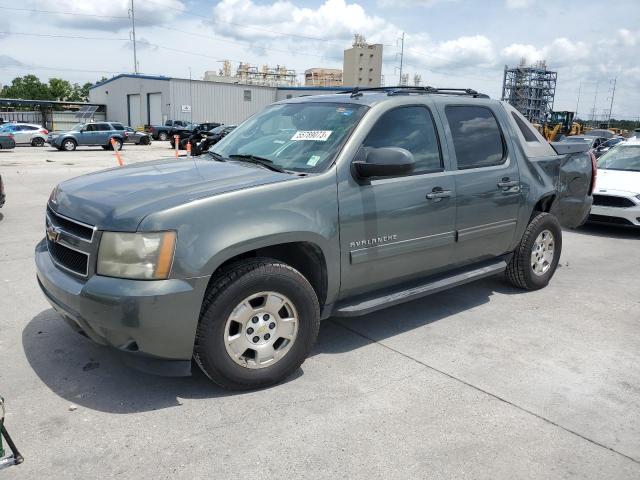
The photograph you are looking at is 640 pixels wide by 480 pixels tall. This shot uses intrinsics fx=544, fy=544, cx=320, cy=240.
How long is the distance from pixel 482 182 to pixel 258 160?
1.91 metres

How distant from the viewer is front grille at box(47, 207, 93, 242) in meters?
3.08

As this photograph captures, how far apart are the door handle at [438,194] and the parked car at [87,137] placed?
27.6 metres

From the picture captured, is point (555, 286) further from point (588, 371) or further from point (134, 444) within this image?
point (134, 444)

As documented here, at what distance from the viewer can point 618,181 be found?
919cm

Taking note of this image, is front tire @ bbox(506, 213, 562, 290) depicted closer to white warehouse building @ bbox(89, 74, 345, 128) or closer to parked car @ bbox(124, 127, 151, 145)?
parked car @ bbox(124, 127, 151, 145)

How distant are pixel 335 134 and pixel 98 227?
172 cm

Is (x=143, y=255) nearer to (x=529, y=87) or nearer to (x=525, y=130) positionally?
(x=525, y=130)

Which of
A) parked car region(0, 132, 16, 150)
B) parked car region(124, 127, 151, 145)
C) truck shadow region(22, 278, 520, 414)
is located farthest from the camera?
parked car region(124, 127, 151, 145)

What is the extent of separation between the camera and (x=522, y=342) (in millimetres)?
4344

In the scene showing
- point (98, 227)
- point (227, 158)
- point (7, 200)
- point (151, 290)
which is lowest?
point (7, 200)

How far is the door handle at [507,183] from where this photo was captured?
477 centimetres

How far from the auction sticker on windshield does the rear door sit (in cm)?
112

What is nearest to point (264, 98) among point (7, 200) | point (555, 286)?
point (7, 200)

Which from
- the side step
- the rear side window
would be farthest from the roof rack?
the side step
